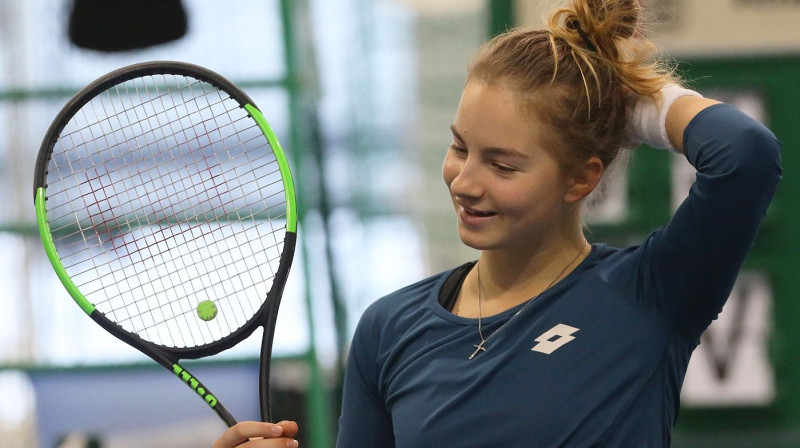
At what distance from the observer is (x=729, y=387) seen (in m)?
3.88

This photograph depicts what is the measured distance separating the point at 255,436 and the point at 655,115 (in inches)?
25.3

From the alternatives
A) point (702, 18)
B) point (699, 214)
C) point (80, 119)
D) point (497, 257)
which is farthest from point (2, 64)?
point (699, 214)

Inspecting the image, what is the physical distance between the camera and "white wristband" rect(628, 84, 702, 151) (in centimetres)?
145

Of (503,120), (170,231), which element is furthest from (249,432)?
(170,231)

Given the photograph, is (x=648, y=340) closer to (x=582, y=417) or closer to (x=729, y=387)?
(x=582, y=417)

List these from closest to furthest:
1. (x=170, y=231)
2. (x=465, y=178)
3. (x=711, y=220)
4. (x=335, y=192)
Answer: (x=711, y=220)
(x=465, y=178)
(x=170, y=231)
(x=335, y=192)

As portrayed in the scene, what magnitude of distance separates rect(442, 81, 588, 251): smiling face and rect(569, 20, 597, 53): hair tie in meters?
0.13

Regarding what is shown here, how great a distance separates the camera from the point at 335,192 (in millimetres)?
4090

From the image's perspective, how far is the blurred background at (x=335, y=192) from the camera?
3883 mm

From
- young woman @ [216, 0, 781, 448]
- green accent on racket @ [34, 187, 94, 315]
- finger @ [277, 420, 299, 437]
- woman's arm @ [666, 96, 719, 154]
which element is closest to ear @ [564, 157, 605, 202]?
young woman @ [216, 0, 781, 448]

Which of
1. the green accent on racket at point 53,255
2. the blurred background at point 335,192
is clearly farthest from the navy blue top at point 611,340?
the blurred background at point 335,192

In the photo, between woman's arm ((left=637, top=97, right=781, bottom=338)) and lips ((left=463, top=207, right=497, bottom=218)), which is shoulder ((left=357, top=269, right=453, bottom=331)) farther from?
woman's arm ((left=637, top=97, right=781, bottom=338))

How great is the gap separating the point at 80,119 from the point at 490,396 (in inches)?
98.7

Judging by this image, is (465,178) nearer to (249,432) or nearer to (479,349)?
(479,349)
